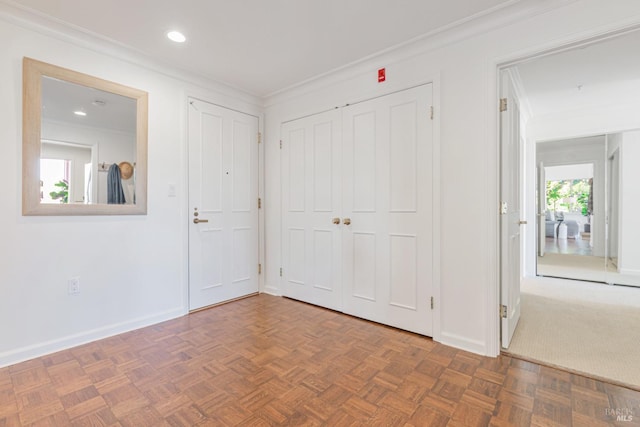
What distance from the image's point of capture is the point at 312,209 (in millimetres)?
3266

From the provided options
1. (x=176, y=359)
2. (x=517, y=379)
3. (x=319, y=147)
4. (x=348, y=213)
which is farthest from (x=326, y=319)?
(x=319, y=147)

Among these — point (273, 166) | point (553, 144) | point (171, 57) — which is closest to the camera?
point (171, 57)

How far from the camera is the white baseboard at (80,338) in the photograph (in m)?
2.04

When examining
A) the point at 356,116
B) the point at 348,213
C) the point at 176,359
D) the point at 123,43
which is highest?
the point at 123,43

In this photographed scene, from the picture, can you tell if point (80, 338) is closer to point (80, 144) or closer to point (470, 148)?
point (80, 144)

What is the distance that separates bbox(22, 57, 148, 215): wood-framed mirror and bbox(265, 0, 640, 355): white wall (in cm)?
237

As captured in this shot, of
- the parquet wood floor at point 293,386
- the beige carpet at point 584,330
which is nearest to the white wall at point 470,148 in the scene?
the parquet wood floor at point 293,386

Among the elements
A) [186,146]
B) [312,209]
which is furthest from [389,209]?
[186,146]

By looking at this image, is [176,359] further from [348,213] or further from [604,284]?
[604,284]

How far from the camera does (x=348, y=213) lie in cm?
296

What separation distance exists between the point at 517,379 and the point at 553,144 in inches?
171

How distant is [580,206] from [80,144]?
6353 mm

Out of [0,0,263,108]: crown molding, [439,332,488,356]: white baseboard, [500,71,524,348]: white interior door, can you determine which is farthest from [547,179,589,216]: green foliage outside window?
[0,0,263,108]: crown molding

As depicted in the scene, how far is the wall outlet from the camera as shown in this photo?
2293 millimetres
